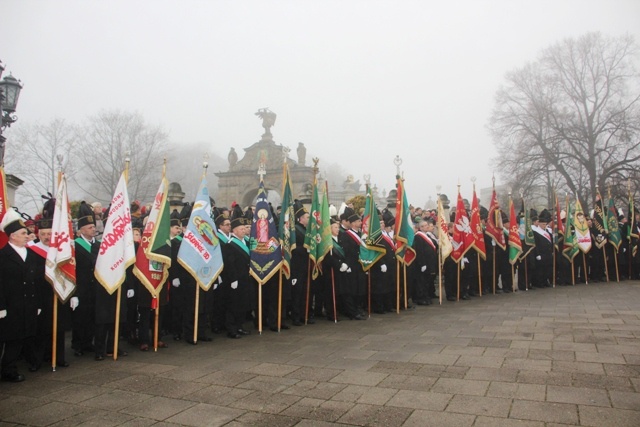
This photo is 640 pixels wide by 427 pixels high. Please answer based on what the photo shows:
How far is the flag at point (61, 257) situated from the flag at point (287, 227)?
350 cm

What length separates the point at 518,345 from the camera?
245 inches

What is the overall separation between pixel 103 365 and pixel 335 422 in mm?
3800

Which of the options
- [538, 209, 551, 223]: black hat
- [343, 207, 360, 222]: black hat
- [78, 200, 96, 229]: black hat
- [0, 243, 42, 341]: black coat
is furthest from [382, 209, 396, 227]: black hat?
[0, 243, 42, 341]: black coat

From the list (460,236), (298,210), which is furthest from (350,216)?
(460,236)

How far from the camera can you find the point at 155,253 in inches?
272

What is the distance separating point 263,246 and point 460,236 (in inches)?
232

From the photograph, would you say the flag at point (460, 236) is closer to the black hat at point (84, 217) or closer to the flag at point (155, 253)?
the flag at point (155, 253)

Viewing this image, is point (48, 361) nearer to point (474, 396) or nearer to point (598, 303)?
point (474, 396)

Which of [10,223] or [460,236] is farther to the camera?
[460,236]

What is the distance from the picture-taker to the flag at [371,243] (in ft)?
31.1

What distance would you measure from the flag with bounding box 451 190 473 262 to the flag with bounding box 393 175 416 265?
1.70 metres

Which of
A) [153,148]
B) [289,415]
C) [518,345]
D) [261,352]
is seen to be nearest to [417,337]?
[518,345]

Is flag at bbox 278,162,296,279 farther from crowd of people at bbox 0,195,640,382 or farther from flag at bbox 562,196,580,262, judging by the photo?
flag at bbox 562,196,580,262

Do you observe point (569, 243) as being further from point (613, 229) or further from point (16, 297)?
point (16, 297)
